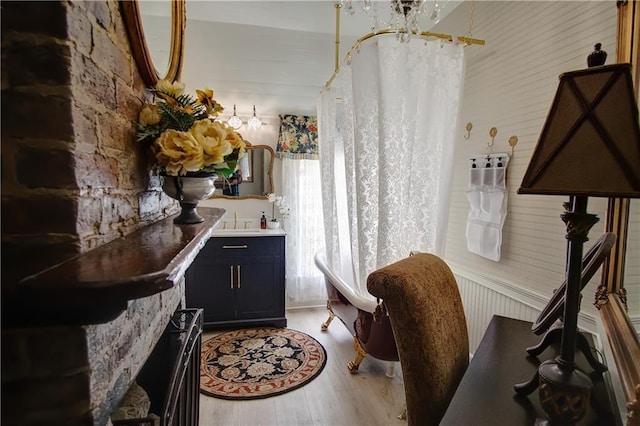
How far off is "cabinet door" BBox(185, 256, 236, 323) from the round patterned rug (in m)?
0.24

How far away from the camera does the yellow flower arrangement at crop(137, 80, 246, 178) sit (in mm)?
887

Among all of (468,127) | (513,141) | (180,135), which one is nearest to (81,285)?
(180,135)

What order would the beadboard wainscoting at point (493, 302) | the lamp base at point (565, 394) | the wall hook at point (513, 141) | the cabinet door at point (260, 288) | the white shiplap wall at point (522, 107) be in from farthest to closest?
1. the cabinet door at point (260, 288)
2. the wall hook at point (513, 141)
3. the beadboard wainscoting at point (493, 302)
4. the white shiplap wall at point (522, 107)
5. the lamp base at point (565, 394)

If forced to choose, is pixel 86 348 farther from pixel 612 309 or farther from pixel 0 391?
pixel 612 309

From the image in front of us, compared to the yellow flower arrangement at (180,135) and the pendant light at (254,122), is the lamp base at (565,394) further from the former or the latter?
the pendant light at (254,122)

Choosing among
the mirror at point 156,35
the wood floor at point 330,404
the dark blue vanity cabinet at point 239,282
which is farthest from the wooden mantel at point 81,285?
the dark blue vanity cabinet at point 239,282

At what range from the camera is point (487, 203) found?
7.00 ft

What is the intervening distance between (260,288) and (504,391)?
8.68 ft

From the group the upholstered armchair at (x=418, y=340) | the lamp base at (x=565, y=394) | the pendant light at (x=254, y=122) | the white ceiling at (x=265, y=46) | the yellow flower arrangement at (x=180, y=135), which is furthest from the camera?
the pendant light at (x=254, y=122)

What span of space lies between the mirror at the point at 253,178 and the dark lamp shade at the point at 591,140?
10.7ft

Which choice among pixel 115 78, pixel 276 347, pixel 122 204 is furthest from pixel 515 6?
pixel 276 347

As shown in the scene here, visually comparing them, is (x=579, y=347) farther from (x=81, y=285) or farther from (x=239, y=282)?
(x=239, y=282)

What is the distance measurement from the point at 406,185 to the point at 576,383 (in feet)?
4.27

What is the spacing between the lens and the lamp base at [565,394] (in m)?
0.75
